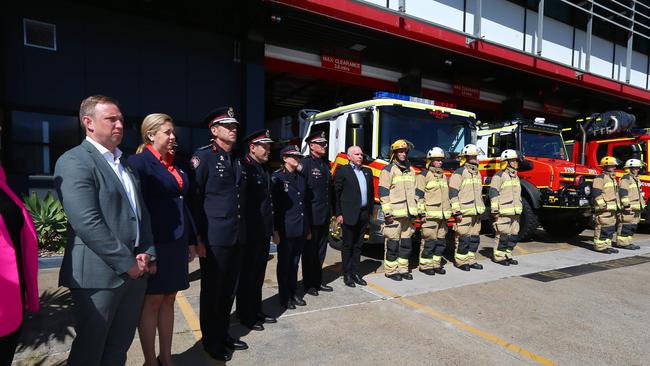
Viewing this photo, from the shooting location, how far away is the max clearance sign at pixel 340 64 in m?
9.67

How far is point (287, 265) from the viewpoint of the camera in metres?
3.90

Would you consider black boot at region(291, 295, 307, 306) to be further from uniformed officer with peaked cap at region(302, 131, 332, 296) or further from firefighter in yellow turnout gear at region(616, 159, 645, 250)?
firefighter in yellow turnout gear at region(616, 159, 645, 250)

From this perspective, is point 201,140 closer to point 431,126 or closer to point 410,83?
point 431,126

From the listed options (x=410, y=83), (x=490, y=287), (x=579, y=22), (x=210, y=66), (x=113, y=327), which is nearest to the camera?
(x=113, y=327)

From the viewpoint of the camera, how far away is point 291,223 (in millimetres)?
3834

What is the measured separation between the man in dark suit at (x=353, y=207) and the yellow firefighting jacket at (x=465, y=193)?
1.48 meters

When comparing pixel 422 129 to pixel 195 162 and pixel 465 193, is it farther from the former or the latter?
pixel 195 162

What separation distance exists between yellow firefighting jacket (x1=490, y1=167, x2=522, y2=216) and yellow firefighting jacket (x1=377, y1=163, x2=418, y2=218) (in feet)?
6.50

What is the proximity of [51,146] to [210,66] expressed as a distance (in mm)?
3628

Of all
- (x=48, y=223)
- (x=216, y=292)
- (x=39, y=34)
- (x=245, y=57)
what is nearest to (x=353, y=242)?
(x=216, y=292)

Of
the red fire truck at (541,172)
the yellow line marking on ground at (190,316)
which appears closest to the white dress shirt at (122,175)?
the yellow line marking on ground at (190,316)

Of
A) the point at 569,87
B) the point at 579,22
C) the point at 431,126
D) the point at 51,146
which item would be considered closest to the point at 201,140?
the point at 51,146

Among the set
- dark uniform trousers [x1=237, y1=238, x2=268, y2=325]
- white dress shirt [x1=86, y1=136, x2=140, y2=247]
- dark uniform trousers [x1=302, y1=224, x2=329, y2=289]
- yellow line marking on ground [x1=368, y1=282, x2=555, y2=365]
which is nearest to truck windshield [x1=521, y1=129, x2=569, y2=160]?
yellow line marking on ground [x1=368, y1=282, x2=555, y2=365]

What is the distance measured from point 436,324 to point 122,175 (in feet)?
9.95
